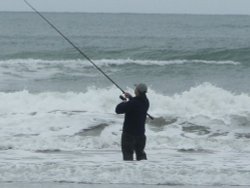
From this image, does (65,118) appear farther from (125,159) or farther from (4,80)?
(4,80)

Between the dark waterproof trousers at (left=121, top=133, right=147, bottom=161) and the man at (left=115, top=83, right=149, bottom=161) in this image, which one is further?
the dark waterproof trousers at (left=121, top=133, right=147, bottom=161)

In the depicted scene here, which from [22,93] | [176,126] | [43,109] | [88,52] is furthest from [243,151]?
[88,52]

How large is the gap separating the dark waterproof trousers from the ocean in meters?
0.36

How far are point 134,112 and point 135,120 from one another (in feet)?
0.40

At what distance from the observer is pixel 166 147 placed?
13.1m

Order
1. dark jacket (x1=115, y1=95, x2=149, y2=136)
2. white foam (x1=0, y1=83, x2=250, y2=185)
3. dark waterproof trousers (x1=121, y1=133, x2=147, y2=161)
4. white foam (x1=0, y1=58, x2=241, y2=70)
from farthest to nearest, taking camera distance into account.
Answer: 1. white foam (x1=0, y1=58, x2=241, y2=70)
2. dark waterproof trousers (x1=121, y1=133, x2=147, y2=161)
3. dark jacket (x1=115, y1=95, x2=149, y2=136)
4. white foam (x1=0, y1=83, x2=250, y2=185)

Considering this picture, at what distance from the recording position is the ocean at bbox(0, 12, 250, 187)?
796 cm

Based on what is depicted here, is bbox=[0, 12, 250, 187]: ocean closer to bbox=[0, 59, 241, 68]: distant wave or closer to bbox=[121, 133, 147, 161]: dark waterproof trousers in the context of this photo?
bbox=[0, 59, 241, 68]: distant wave

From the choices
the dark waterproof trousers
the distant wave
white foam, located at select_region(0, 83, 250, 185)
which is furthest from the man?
the distant wave

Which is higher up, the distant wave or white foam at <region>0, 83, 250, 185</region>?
the distant wave

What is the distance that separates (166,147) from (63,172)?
17.5ft

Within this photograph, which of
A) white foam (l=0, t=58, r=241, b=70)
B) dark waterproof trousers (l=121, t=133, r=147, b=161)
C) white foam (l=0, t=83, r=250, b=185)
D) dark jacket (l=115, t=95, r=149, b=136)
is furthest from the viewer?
white foam (l=0, t=58, r=241, b=70)

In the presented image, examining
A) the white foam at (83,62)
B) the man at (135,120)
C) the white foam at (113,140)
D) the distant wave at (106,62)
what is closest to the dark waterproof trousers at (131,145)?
the man at (135,120)

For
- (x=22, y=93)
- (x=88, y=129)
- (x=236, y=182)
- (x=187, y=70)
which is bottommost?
(x=236, y=182)
